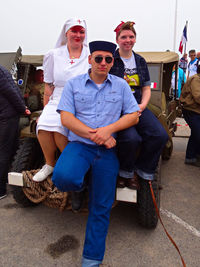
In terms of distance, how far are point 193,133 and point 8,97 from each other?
329cm

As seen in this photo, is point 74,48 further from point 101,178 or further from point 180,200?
point 180,200

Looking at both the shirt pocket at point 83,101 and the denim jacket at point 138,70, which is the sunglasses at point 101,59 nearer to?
the shirt pocket at point 83,101

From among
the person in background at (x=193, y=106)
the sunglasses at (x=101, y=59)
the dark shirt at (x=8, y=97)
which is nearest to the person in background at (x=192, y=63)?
the person in background at (x=193, y=106)

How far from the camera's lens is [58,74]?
9.09 ft

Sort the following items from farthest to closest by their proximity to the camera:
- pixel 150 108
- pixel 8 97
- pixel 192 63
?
1. pixel 192 63
2. pixel 150 108
3. pixel 8 97

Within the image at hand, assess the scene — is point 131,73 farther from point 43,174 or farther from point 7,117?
point 7,117

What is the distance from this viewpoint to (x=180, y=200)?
3.54 metres

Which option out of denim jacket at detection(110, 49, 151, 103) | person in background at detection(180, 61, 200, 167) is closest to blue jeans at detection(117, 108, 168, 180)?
denim jacket at detection(110, 49, 151, 103)

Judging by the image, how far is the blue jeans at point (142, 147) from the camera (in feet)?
7.71

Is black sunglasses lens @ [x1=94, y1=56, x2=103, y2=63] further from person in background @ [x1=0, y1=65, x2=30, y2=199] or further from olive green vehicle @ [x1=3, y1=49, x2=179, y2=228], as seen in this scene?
person in background @ [x1=0, y1=65, x2=30, y2=199]

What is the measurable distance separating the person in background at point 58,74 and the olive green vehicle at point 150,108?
17.1 inches

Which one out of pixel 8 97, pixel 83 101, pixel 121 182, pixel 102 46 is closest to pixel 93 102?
pixel 83 101

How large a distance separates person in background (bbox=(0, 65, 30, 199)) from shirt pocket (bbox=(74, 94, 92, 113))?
140 cm

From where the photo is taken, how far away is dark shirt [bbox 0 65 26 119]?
3.31m
